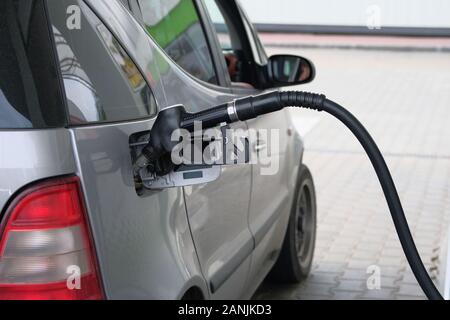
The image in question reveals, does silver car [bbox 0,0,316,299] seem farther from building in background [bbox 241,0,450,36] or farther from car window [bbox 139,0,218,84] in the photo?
building in background [bbox 241,0,450,36]

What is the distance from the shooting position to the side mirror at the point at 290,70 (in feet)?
13.6

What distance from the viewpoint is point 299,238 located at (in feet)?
17.0

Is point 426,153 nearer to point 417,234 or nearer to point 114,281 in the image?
point 417,234

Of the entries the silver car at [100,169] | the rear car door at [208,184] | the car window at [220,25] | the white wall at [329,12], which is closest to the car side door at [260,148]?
the car window at [220,25]

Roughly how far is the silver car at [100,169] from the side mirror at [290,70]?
2.55 feet

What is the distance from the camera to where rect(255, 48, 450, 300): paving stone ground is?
17.6 ft

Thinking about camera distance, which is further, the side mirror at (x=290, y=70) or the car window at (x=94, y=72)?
the side mirror at (x=290, y=70)

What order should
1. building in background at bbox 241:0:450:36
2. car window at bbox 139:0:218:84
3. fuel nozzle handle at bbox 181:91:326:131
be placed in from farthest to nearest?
1. building in background at bbox 241:0:450:36
2. car window at bbox 139:0:218:84
3. fuel nozzle handle at bbox 181:91:326:131

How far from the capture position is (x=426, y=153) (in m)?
9.15

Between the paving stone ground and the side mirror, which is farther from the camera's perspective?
the paving stone ground

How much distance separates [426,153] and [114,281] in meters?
7.26

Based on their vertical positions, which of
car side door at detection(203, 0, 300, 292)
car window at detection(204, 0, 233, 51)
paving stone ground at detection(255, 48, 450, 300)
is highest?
car window at detection(204, 0, 233, 51)

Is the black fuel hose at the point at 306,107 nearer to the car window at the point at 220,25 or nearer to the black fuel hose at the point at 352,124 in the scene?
the black fuel hose at the point at 352,124

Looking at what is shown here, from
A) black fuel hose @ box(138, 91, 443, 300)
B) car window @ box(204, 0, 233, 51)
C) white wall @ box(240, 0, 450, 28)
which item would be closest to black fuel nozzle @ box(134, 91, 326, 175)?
black fuel hose @ box(138, 91, 443, 300)
